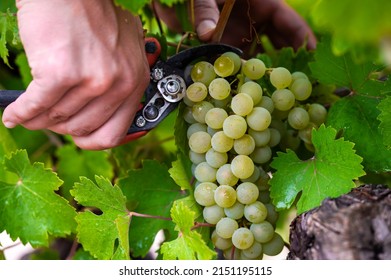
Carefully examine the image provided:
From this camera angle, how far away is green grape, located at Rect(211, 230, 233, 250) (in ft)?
2.48

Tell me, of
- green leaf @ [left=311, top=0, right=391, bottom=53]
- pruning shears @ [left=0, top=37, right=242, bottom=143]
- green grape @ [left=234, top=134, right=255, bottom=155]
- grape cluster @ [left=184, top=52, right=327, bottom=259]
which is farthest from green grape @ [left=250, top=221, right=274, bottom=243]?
green leaf @ [left=311, top=0, right=391, bottom=53]

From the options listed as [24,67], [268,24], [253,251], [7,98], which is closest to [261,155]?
[253,251]

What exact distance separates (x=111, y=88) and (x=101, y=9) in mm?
88

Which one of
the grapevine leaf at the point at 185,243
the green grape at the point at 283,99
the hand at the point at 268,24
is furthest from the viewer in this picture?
the hand at the point at 268,24

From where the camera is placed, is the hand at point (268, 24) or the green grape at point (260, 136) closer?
the green grape at point (260, 136)

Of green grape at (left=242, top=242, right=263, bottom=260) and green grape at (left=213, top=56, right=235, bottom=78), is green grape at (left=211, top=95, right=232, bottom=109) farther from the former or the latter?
green grape at (left=242, top=242, right=263, bottom=260)

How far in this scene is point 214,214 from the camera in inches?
29.3

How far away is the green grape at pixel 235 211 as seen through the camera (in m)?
0.73

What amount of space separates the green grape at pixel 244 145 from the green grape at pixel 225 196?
0.05 m

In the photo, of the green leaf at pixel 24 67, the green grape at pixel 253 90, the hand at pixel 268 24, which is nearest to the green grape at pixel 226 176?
the green grape at pixel 253 90

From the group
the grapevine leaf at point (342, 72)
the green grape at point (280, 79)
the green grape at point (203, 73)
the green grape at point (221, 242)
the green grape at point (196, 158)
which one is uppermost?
the green grape at point (203, 73)

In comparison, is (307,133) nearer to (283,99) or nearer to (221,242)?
(283,99)

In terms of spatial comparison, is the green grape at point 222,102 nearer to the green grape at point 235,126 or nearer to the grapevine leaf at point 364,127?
the green grape at point 235,126
